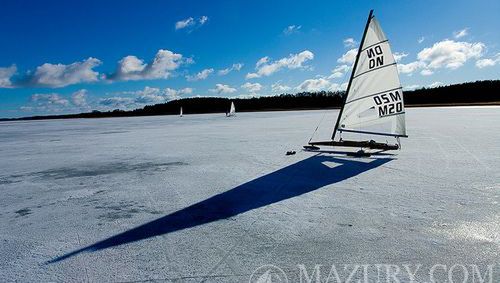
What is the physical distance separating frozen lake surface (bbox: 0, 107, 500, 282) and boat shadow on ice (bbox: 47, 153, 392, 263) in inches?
1.0

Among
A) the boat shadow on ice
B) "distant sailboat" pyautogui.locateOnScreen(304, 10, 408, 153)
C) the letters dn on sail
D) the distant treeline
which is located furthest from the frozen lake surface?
the distant treeline

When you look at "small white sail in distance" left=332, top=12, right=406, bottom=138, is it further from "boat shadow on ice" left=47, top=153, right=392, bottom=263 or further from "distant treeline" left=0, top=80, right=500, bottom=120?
"distant treeline" left=0, top=80, right=500, bottom=120

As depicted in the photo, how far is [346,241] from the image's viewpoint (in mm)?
3482

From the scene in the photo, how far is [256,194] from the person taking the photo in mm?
5418

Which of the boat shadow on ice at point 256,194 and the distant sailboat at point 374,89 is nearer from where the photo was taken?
the boat shadow on ice at point 256,194

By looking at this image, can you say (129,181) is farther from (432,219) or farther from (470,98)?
(470,98)

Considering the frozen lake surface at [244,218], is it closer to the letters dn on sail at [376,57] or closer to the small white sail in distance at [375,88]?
the small white sail in distance at [375,88]

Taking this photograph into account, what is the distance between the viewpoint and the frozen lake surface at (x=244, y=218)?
305 centimetres

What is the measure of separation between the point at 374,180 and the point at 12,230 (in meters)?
5.63

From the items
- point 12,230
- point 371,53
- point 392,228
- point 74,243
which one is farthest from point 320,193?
point 371,53

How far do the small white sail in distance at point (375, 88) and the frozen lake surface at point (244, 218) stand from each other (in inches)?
55.6

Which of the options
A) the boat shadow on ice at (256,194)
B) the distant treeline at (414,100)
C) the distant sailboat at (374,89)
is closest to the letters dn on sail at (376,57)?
the distant sailboat at (374,89)

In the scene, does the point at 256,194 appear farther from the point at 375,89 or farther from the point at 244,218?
the point at 375,89

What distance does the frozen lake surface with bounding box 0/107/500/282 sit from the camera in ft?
10.0
